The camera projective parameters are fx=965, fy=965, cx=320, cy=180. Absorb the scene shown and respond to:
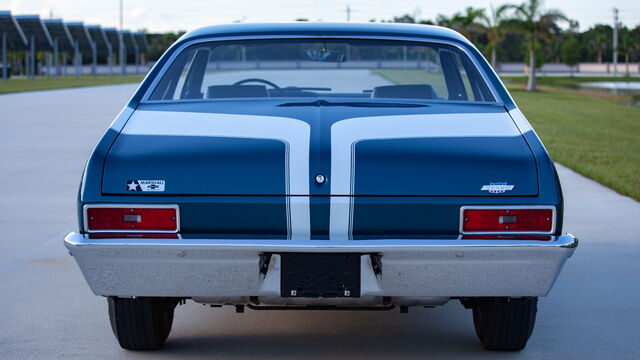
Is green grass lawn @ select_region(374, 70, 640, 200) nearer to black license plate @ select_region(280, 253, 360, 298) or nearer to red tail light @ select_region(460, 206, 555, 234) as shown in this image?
red tail light @ select_region(460, 206, 555, 234)

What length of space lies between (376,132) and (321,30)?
1.02 meters

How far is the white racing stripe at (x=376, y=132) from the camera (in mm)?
3742

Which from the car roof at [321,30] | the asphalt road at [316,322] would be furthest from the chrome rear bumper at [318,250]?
the car roof at [321,30]

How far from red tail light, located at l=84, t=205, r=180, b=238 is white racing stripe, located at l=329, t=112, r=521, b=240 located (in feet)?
2.09

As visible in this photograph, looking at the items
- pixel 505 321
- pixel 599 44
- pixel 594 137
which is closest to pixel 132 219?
pixel 505 321

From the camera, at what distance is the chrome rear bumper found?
146 inches

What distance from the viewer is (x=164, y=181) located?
12.4 feet

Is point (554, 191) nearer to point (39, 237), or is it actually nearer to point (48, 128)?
point (39, 237)

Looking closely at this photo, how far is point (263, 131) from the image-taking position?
3.96m

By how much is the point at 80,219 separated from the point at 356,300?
1.14 m

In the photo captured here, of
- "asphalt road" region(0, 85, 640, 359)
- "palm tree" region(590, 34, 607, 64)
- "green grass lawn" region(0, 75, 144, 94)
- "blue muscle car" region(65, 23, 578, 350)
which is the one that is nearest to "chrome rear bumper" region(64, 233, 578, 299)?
"blue muscle car" region(65, 23, 578, 350)

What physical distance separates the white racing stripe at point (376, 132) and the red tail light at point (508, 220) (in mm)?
363

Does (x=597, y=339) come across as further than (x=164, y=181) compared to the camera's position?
Yes

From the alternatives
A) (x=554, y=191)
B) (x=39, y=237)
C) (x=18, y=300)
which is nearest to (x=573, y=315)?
(x=554, y=191)
